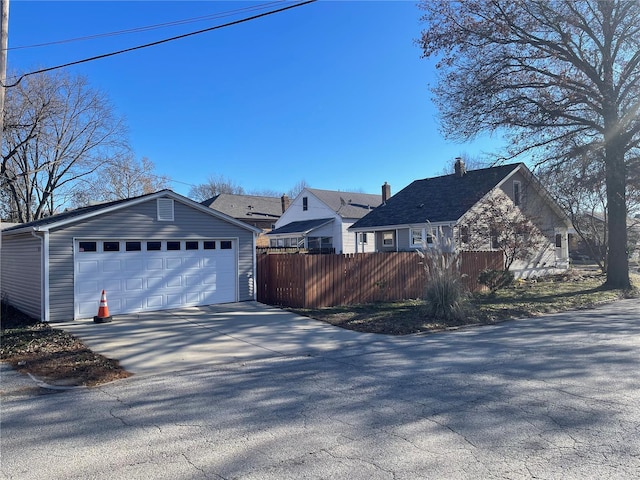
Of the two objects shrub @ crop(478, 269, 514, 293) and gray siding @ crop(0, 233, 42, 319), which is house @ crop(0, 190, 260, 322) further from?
shrub @ crop(478, 269, 514, 293)

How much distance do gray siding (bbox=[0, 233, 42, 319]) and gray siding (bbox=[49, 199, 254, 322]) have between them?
1.93 feet

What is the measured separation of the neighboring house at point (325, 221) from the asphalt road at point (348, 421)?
27.0 metres

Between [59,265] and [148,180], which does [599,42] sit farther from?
[148,180]

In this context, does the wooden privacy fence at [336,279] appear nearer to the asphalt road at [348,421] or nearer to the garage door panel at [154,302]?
the garage door panel at [154,302]

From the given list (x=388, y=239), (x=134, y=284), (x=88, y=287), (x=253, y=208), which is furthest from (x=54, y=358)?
(x=253, y=208)

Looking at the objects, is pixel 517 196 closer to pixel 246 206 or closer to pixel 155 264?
pixel 155 264

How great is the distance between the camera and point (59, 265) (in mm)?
11969

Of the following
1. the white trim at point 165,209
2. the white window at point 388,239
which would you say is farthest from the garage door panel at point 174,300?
the white window at point 388,239

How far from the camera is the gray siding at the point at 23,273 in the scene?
40.7 feet

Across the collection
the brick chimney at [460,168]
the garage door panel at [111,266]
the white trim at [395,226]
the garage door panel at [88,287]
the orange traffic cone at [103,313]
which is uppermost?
the brick chimney at [460,168]

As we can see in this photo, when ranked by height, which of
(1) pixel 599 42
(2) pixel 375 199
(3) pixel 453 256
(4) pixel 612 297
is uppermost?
(1) pixel 599 42

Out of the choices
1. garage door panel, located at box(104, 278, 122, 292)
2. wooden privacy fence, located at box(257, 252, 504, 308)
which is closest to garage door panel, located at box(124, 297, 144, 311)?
garage door panel, located at box(104, 278, 122, 292)

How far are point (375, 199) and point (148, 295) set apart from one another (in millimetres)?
33410

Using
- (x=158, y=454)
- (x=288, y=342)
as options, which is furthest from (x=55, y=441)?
(x=288, y=342)
